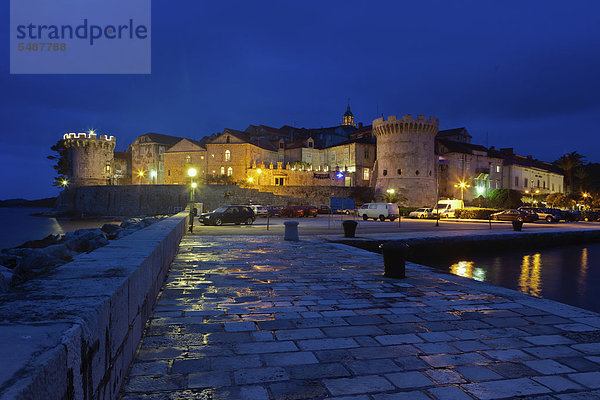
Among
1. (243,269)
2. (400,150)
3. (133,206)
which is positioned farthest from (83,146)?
(243,269)

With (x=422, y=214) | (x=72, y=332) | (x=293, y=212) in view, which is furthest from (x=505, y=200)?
(x=72, y=332)

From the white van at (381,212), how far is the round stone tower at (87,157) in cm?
5482

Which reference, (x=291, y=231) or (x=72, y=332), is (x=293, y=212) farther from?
(x=72, y=332)

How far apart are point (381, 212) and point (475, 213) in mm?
12507

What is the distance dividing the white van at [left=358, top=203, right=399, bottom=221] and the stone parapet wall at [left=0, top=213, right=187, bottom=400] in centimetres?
3194

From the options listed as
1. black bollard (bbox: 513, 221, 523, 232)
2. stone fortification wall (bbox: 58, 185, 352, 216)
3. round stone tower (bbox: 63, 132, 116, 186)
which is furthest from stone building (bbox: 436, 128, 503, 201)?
round stone tower (bbox: 63, 132, 116, 186)

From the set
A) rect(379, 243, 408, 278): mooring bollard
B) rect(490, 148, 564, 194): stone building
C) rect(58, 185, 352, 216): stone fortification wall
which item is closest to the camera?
rect(379, 243, 408, 278): mooring bollard

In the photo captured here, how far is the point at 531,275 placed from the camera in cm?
1491

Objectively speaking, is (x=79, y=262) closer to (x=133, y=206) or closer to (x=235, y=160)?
(x=235, y=160)

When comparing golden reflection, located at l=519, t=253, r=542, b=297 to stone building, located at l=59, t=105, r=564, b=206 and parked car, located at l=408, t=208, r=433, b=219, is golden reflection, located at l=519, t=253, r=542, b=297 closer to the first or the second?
parked car, located at l=408, t=208, r=433, b=219

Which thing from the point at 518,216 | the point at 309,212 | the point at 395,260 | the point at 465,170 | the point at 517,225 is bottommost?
the point at 517,225

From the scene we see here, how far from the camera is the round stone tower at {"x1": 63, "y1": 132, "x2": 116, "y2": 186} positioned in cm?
6850

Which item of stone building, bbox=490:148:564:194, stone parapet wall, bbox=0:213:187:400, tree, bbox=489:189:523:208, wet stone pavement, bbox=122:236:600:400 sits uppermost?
stone building, bbox=490:148:564:194

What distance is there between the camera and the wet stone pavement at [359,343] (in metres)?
3.18
